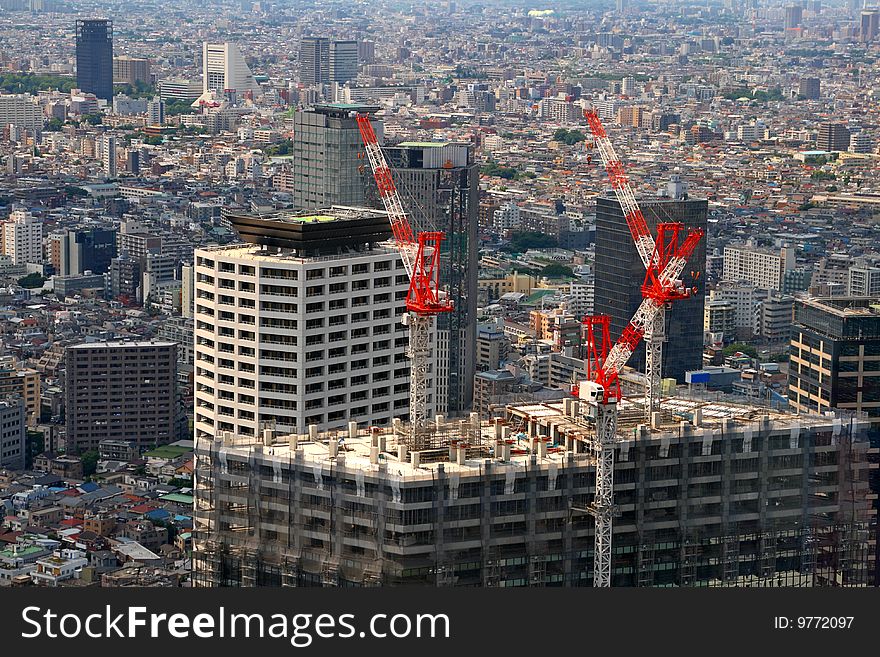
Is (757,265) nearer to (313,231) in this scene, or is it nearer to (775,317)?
(775,317)

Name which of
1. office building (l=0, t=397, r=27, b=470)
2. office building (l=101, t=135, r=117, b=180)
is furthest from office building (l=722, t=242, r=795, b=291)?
office building (l=101, t=135, r=117, b=180)

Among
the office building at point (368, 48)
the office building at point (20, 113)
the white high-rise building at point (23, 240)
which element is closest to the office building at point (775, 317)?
the white high-rise building at point (23, 240)

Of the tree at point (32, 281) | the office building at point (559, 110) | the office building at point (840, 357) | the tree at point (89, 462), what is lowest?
the tree at point (89, 462)

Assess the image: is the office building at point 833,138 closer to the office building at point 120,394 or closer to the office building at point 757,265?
the office building at point 757,265

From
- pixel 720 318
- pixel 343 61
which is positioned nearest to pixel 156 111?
pixel 343 61

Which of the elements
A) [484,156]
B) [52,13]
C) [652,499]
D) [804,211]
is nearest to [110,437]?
[652,499]

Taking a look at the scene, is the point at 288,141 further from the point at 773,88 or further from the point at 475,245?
the point at 475,245
